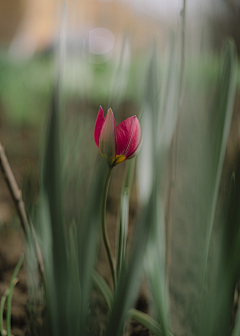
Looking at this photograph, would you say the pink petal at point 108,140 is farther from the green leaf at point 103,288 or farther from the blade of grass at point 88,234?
the green leaf at point 103,288

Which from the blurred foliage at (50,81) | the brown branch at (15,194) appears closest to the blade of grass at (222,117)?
the blurred foliage at (50,81)

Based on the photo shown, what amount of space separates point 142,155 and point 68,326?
0.13m

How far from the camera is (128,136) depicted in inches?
7.2

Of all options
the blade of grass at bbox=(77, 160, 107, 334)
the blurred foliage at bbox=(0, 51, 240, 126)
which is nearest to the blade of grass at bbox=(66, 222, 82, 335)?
the blade of grass at bbox=(77, 160, 107, 334)

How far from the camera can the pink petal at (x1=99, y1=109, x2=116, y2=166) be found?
7.0 inches

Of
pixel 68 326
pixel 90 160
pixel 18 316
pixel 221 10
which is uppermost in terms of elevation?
pixel 221 10

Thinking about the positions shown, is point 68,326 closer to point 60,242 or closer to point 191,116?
point 60,242

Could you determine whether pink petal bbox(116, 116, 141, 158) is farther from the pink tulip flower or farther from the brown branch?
the brown branch

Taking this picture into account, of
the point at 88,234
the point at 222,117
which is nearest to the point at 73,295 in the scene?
the point at 88,234

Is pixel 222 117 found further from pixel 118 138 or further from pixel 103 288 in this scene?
pixel 103 288

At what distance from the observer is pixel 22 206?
253mm

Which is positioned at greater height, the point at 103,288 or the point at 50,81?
the point at 50,81

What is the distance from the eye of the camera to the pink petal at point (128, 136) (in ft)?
0.60

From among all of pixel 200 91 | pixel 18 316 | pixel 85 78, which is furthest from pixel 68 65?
pixel 18 316
